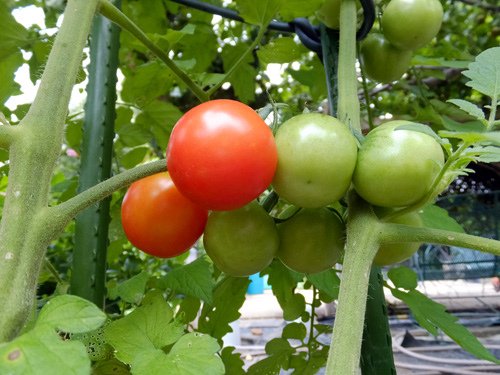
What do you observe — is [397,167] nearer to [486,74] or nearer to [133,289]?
[486,74]

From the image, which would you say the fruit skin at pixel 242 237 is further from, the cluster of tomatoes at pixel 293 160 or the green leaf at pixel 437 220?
the green leaf at pixel 437 220

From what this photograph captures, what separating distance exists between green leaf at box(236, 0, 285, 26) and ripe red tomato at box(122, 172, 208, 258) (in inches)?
10.8

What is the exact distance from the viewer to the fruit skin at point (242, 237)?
0.49 m

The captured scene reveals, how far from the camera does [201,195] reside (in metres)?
0.41

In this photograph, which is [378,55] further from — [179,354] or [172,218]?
[179,354]

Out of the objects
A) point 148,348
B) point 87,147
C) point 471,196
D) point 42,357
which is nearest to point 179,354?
point 148,348

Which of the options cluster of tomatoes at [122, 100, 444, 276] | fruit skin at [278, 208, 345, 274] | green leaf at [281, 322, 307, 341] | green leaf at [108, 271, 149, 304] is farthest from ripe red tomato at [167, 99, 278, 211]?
green leaf at [281, 322, 307, 341]

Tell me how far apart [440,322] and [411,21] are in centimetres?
38

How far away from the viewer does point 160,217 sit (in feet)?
1.65

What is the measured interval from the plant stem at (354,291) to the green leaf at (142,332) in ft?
0.54

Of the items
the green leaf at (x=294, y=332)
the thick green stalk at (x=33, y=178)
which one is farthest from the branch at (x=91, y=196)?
the green leaf at (x=294, y=332)

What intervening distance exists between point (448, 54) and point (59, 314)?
98 centimetres

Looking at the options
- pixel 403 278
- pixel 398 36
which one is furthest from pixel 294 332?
pixel 398 36

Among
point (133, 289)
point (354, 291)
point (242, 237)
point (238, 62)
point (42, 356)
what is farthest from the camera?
point (238, 62)
